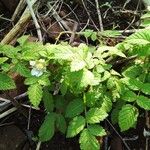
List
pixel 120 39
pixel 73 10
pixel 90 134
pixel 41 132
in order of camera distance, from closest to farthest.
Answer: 1. pixel 90 134
2. pixel 41 132
3. pixel 120 39
4. pixel 73 10

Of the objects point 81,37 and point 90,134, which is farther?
point 81,37

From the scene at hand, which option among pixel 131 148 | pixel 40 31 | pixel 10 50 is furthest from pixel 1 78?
pixel 131 148

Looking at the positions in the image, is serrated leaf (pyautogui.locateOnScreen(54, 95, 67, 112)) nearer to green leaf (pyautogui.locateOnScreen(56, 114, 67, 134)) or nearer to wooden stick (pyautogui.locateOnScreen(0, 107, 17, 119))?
green leaf (pyautogui.locateOnScreen(56, 114, 67, 134))

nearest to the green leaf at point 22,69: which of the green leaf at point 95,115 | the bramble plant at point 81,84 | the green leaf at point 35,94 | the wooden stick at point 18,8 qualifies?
the bramble plant at point 81,84

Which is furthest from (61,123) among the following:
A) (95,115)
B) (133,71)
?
(133,71)

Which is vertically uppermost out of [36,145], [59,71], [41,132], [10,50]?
[10,50]

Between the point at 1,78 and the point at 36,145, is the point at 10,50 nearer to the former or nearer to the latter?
the point at 1,78

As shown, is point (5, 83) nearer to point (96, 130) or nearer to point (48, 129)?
point (48, 129)

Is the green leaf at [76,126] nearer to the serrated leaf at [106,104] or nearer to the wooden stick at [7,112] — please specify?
the serrated leaf at [106,104]
